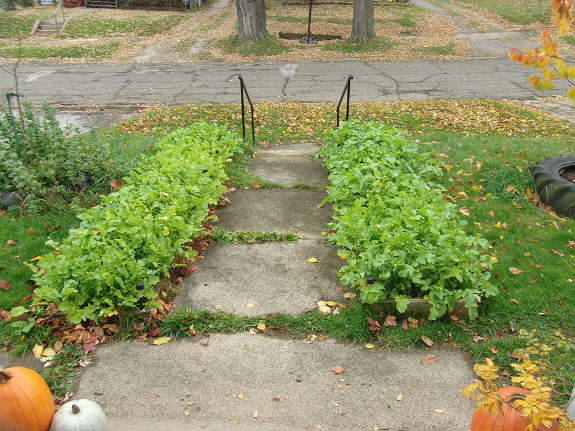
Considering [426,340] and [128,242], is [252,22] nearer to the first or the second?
[128,242]

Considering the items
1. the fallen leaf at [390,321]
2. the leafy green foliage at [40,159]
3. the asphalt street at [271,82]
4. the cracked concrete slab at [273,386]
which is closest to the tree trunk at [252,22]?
the asphalt street at [271,82]

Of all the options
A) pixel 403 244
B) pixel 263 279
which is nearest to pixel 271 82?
pixel 263 279

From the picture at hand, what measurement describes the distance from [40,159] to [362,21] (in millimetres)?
16064

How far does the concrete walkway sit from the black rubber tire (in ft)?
10.0

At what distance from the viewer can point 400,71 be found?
51.4 feet

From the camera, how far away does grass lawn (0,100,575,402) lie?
4.02 metres

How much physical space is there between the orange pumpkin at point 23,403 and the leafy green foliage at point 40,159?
337cm

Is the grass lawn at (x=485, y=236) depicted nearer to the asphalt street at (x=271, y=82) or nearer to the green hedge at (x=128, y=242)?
the green hedge at (x=128, y=242)

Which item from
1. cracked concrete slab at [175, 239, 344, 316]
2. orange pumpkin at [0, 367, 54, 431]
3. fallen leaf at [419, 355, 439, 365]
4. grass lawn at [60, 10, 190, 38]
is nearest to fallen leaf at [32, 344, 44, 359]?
orange pumpkin at [0, 367, 54, 431]

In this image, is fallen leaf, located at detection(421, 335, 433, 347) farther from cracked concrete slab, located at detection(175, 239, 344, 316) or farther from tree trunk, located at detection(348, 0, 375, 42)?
tree trunk, located at detection(348, 0, 375, 42)

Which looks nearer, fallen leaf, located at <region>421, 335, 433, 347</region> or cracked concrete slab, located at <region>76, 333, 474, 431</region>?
cracked concrete slab, located at <region>76, 333, 474, 431</region>

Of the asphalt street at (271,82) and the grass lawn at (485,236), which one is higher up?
the asphalt street at (271,82)

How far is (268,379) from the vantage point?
360cm

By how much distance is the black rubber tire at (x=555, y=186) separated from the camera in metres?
5.93
